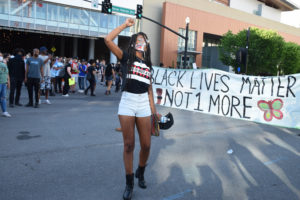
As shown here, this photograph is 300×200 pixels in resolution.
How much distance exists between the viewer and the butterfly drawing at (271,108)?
5996mm

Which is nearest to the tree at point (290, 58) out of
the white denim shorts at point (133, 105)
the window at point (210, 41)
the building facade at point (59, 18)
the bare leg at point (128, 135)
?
the window at point (210, 41)

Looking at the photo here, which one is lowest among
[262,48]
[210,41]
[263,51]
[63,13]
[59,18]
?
[263,51]

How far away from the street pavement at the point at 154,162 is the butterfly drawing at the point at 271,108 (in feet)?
2.11

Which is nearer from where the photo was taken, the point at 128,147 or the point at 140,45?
the point at 128,147

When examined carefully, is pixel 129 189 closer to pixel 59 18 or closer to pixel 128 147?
pixel 128 147

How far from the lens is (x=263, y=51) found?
2970 centimetres

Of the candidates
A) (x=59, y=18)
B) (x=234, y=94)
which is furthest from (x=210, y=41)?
(x=234, y=94)

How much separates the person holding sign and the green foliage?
28.5m

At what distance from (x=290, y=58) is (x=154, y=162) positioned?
3411cm

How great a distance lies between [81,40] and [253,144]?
4548 centimetres

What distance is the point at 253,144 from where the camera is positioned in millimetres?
5961

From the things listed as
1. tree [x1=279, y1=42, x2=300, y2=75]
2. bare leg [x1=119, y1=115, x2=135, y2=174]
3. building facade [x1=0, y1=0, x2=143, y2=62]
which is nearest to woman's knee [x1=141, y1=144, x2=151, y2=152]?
bare leg [x1=119, y1=115, x2=135, y2=174]

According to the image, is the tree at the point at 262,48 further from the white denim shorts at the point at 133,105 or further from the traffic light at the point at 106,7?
the white denim shorts at the point at 133,105

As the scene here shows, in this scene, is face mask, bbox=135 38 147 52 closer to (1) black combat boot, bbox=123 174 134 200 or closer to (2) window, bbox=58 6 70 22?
(1) black combat boot, bbox=123 174 134 200
